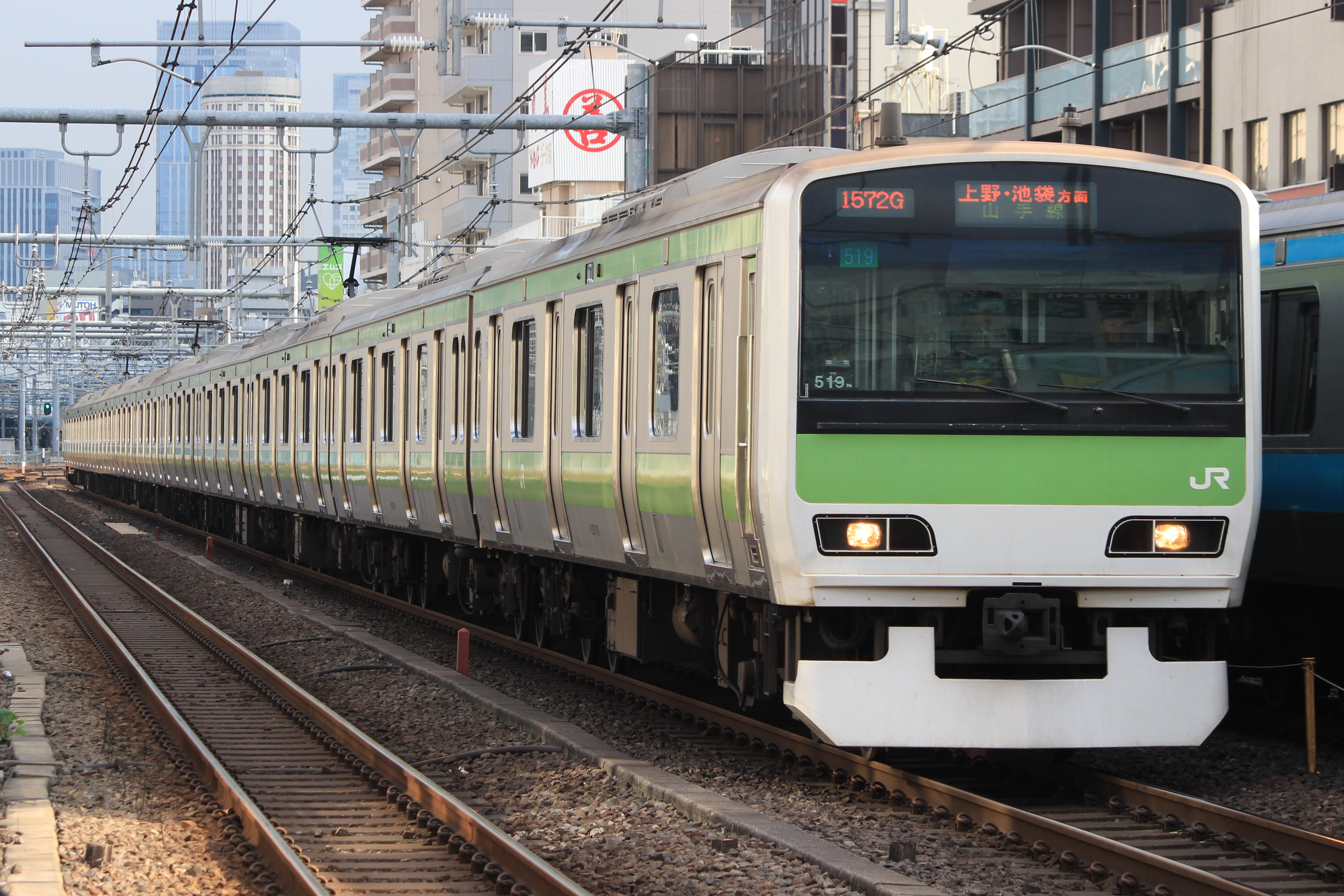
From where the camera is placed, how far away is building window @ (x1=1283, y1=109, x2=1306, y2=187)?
28719 millimetres

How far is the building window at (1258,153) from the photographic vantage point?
1172 inches

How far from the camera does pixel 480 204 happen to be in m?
65.6

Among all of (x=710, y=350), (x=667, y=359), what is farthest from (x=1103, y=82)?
(x=710, y=350)

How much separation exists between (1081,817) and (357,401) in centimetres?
1264

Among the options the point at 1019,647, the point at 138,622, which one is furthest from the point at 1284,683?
the point at 138,622

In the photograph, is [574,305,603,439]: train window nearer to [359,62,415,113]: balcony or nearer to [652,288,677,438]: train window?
[652,288,677,438]: train window

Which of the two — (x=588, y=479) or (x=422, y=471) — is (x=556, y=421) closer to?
(x=588, y=479)

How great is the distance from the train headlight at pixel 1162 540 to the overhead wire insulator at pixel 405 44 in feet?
39.9

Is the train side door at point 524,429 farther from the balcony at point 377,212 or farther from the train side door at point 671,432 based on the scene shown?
the balcony at point 377,212

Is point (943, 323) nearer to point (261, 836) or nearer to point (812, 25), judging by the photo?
point (261, 836)

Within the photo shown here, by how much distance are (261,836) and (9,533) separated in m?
28.9

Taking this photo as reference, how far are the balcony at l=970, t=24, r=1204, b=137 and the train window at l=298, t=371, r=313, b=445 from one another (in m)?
13.1

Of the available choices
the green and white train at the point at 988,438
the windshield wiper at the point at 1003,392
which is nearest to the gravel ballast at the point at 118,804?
the green and white train at the point at 988,438

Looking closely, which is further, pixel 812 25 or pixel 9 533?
pixel 812 25
